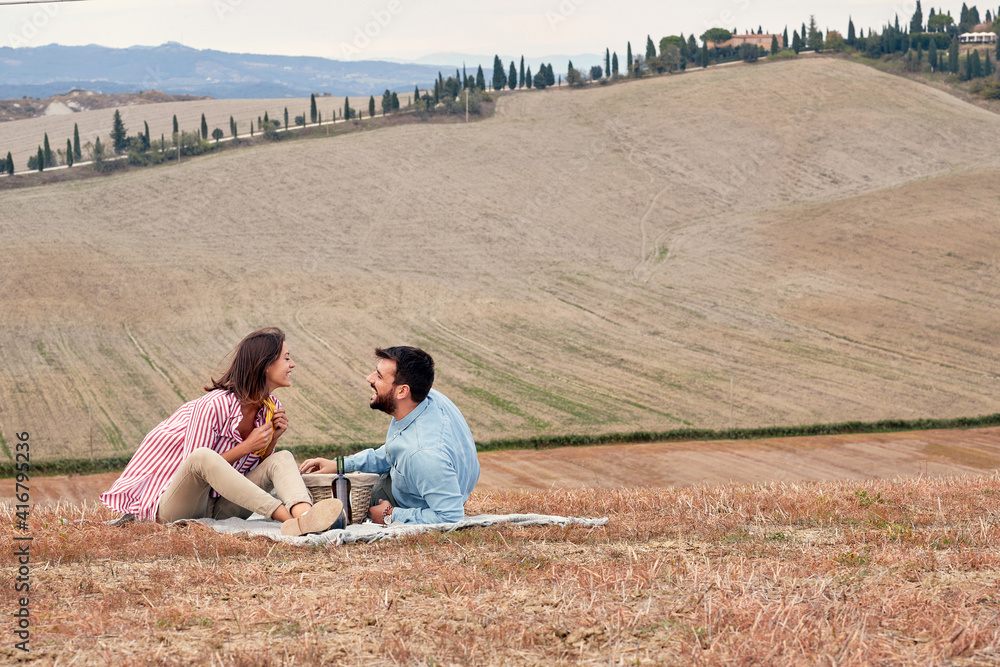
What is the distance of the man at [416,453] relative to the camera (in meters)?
7.08

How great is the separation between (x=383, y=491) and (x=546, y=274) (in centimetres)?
4173

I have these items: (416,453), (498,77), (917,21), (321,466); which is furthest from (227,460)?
(917,21)

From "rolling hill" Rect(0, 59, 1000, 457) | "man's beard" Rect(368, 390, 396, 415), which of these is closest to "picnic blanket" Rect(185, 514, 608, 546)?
"man's beard" Rect(368, 390, 396, 415)

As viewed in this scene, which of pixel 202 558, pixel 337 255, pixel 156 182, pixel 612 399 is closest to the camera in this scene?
pixel 202 558

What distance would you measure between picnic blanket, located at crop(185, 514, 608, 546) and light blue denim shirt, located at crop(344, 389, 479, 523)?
199 millimetres

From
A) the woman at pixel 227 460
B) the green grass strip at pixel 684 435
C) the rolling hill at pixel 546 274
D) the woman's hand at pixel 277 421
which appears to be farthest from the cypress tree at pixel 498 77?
the woman at pixel 227 460

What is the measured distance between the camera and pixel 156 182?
62.9 metres

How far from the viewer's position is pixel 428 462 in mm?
7074

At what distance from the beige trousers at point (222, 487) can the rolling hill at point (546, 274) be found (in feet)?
71.9

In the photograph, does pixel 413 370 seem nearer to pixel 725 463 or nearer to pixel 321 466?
pixel 321 466

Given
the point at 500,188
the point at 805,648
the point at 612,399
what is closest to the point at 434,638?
the point at 805,648

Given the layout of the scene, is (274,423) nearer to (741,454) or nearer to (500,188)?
(741,454)

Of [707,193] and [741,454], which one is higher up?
[707,193]

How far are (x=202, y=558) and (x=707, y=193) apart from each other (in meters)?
61.7
